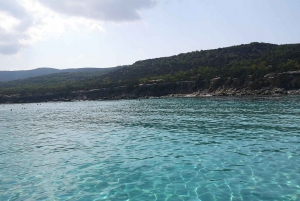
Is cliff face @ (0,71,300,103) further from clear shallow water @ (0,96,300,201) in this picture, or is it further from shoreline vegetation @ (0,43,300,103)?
clear shallow water @ (0,96,300,201)

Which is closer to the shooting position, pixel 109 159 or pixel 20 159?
pixel 109 159

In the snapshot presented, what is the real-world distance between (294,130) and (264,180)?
12.2 m

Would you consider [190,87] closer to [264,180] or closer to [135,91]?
[135,91]

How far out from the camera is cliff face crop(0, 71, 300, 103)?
2675 inches

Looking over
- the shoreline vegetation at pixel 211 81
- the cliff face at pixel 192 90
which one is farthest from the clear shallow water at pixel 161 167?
the shoreline vegetation at pixel 211 81

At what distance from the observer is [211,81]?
85875 millimetres

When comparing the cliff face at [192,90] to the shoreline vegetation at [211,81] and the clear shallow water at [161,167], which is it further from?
the clear shallow water at [161,167]

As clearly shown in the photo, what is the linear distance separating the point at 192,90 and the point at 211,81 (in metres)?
7.32

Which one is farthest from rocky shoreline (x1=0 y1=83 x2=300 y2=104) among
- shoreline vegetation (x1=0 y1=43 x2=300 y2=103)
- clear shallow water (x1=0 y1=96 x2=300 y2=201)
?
clear shallow water (x1=0 y1=96 x2=300 y2=201)

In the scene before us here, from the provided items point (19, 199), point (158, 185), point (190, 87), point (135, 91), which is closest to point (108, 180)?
point (158, 185)

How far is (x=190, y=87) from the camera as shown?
90500mm

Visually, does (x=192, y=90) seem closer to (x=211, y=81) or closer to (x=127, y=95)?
(x=211, y=81)

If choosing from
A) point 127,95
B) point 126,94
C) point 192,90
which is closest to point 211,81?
point 192,90

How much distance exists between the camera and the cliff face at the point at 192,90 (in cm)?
6794
